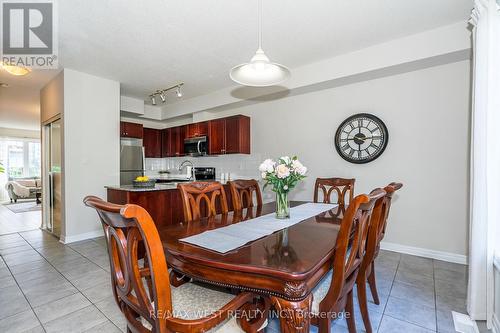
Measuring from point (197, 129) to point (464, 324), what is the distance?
481cm

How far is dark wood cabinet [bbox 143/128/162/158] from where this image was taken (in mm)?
5816

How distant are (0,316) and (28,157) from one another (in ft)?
32.6

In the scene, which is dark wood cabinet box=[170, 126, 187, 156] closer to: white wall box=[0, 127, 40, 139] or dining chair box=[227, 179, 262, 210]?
dining chair box=[227, 179, 262, 210]

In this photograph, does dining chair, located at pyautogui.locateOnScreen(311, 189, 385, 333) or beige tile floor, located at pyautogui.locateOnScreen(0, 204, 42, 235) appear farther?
beige tile floor, located at pyautogui.locateOnScreen(0, 204, 42, 235)

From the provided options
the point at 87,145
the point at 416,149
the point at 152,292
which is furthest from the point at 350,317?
the point at 87,145

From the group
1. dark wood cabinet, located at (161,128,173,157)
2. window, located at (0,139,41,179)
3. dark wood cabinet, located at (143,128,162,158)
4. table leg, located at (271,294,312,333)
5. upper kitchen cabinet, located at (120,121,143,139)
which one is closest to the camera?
table leg, located at (271,294,312,333)

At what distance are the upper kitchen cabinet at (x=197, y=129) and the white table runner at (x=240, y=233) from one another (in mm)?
3450

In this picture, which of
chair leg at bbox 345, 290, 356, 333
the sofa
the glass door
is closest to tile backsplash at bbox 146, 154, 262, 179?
the glass door

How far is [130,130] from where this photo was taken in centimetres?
503

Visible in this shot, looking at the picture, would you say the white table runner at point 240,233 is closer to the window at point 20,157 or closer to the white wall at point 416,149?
the white wall at point 416,149

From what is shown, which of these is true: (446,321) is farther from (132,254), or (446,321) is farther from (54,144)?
(54,144)

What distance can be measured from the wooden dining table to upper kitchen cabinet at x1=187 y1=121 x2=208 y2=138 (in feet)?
12.6

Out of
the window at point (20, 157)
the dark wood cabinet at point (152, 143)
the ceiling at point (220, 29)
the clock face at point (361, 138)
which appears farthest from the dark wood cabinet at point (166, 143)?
the window at point (20, 157)

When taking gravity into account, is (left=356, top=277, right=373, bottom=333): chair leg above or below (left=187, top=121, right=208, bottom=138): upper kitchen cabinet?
below
